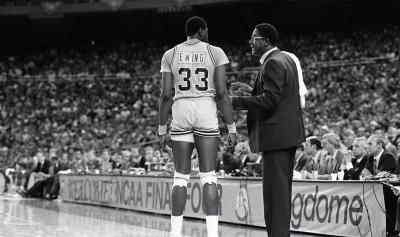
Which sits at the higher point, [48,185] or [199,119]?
[199,119]

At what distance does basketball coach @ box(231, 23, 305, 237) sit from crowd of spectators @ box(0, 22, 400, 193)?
1312 cm

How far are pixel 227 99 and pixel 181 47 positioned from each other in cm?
71

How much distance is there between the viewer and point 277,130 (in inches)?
227

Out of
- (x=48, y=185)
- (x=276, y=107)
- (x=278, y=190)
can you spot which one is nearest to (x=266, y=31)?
(x=276, y=107)

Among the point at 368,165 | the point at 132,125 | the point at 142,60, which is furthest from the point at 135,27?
the point at 368,165

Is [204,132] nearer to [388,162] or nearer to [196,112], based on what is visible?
[196,112]

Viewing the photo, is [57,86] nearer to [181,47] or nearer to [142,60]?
[142,60]

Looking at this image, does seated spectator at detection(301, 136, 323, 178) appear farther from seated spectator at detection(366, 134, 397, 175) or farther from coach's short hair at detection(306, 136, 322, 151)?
seated spectator at detection(366, 134, 397, 175)

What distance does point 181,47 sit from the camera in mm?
6496

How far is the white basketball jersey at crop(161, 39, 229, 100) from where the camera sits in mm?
6383

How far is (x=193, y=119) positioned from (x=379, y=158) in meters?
5.05

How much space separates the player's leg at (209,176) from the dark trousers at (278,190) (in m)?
0.64

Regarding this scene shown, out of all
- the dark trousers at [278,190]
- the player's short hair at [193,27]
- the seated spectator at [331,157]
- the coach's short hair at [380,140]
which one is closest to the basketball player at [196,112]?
the player's short hair at [193,27]

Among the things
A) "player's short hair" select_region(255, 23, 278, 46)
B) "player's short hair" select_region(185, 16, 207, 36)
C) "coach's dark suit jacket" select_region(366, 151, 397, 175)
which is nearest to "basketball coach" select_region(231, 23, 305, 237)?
"player's short hair" select_region(255, 23, 278, 46)
